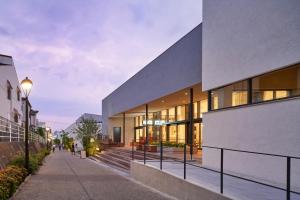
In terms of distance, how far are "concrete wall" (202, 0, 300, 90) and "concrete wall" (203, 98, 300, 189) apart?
117 centimetres

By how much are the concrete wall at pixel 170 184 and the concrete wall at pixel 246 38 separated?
12.9 feet

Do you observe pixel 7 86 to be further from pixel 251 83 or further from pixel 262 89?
pixel 262 89

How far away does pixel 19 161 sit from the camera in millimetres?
18219

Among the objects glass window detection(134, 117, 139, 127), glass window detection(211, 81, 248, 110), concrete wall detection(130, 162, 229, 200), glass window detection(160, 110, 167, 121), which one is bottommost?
concrete wall detection(130, 162, 229, 200)

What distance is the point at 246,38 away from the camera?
508 inches

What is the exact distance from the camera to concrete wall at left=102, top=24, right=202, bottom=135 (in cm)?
2011

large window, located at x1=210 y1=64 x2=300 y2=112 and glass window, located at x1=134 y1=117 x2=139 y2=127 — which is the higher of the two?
large window, located at x1=210 y1=64 x2=300 y2=112

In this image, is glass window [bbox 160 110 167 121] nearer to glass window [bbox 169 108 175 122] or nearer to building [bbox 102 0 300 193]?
glass window [bbox 169 108 175 122]

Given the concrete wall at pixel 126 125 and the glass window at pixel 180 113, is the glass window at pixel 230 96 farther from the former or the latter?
the concrete wall at pixel 126 125

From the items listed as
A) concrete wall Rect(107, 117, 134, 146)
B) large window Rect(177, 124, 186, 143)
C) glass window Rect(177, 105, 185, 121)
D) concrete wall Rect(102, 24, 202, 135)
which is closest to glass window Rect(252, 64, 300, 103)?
concrete wall Rect(102, 24, 202, 135)

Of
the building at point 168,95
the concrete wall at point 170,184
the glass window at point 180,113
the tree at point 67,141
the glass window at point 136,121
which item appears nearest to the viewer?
the concrete wall at point 170,184

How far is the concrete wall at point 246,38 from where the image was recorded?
35.4 ft

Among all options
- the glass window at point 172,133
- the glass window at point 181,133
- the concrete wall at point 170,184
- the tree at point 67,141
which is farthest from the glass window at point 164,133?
the tree at point 67,141

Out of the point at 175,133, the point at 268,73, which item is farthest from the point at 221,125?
the point at 175,133
